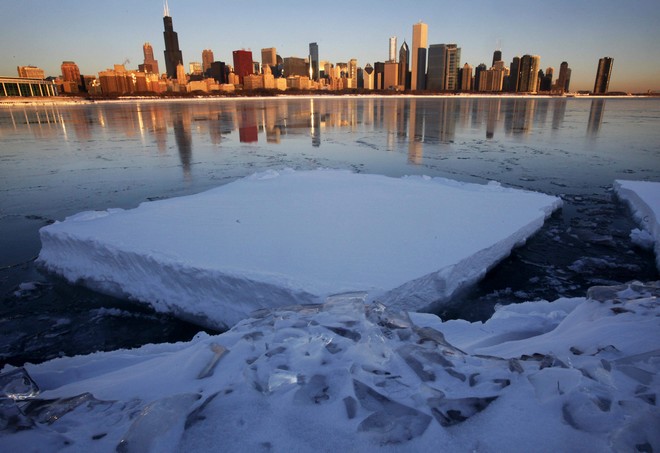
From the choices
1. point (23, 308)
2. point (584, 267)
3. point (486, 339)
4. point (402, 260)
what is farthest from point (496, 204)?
point (23, 308)

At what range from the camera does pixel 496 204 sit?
666cm

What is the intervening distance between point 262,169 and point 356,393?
1024 cm

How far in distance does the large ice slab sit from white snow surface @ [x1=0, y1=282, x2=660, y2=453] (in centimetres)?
112

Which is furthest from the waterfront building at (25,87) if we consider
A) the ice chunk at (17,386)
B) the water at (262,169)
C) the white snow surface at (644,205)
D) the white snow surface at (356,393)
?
the white snow surface at (644,205)

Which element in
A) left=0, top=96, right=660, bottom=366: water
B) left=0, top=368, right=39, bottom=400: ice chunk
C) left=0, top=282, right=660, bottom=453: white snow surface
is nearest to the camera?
left=0, top=282, right=660, bottom=453: white snow surface

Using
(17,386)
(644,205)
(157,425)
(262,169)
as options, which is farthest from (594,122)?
(17,386)

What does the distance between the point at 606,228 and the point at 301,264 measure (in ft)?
20.2

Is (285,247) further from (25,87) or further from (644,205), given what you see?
(25,87)

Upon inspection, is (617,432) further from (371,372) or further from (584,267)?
(584,267)

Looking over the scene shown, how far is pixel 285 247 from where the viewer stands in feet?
15.3

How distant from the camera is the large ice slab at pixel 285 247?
405 centimetres

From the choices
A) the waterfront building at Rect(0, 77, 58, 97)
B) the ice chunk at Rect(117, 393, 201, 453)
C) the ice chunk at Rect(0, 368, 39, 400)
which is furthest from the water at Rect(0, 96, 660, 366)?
the waterfront building at Rect(0, 77, 58, 97)

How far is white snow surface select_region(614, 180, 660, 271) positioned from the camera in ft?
19.1

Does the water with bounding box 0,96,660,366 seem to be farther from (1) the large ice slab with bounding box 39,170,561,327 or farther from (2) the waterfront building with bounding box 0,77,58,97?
(2) the waterfront building with bounding box 0,77,58,97
